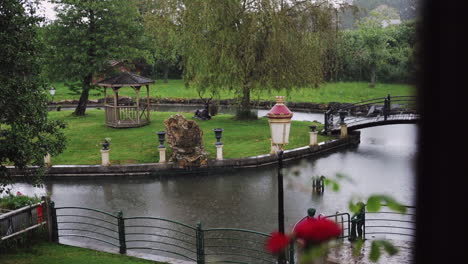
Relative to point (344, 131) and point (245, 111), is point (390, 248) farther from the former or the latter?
point (245, 111)

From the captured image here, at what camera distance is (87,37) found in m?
27.9

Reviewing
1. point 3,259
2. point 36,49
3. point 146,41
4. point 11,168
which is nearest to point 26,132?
point 36,49

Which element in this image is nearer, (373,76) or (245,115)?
(245,115)

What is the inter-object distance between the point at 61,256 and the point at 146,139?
505 inches

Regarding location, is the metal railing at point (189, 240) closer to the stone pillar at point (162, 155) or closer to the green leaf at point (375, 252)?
the stone pillar at point (162, 155)

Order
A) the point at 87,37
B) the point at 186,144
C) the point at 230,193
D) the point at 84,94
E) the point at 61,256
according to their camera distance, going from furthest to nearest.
Answer: 1. the point at 84,94
2. the point at 87,37
3. the point at 186,144
4. the point at 230,193
5. the point at 61,256

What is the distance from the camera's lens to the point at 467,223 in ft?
3.19

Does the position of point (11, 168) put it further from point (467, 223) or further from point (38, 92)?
point (467, 223)

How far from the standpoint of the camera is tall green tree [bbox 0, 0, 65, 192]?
31.7 ft

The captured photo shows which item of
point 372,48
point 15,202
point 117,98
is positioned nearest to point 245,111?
point 117,98

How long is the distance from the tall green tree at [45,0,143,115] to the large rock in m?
11.0

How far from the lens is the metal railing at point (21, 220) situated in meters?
10.5

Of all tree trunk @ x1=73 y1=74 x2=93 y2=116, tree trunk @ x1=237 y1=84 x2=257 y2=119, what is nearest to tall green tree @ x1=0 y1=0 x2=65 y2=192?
tree trunk @ x1=237 y1=84 x2=257 y2=119

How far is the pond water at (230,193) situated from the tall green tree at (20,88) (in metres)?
4.44
